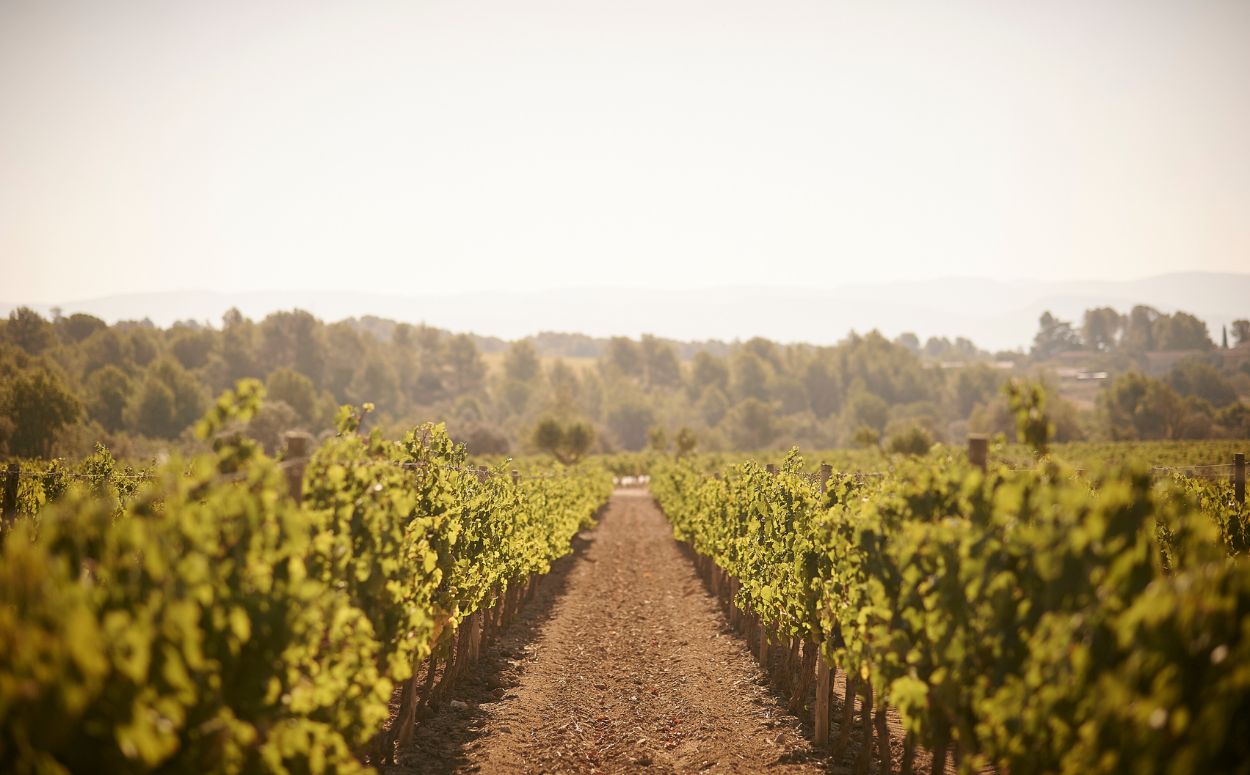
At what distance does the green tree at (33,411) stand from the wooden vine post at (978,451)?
65.9m

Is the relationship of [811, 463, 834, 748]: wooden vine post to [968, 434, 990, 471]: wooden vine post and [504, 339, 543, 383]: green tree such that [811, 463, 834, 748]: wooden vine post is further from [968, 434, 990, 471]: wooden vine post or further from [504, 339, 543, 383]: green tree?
[504, 339, 543, 383]: green tree

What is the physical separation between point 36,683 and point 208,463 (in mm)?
1357

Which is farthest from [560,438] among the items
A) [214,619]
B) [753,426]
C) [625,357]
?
[625,357]

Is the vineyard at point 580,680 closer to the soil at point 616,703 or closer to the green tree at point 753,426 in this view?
the soil at point 616,703

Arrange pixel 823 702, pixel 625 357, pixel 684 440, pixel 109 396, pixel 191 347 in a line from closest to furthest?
pixel 823 702, pixel 684 440, pixel 109 396, pixel 191 347, pixel 625 357

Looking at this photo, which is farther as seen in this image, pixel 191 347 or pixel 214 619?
pixel 191 347

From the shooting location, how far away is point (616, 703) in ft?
36.1

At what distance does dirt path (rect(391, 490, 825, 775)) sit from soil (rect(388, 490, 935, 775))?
20 mm

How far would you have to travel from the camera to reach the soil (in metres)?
8.84

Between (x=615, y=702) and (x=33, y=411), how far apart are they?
62.1 metres

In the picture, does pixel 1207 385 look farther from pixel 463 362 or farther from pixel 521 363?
pixel 463 362

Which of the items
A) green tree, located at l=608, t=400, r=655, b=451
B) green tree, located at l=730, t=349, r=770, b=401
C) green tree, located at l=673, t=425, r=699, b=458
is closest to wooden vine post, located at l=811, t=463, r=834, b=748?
green tree, located at l=673, t=425, r=699, b=458

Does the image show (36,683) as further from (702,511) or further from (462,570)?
(702,511)

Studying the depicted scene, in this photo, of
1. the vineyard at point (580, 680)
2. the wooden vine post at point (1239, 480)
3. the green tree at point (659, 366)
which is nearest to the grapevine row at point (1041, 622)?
the vineyard at point (580, 680)
